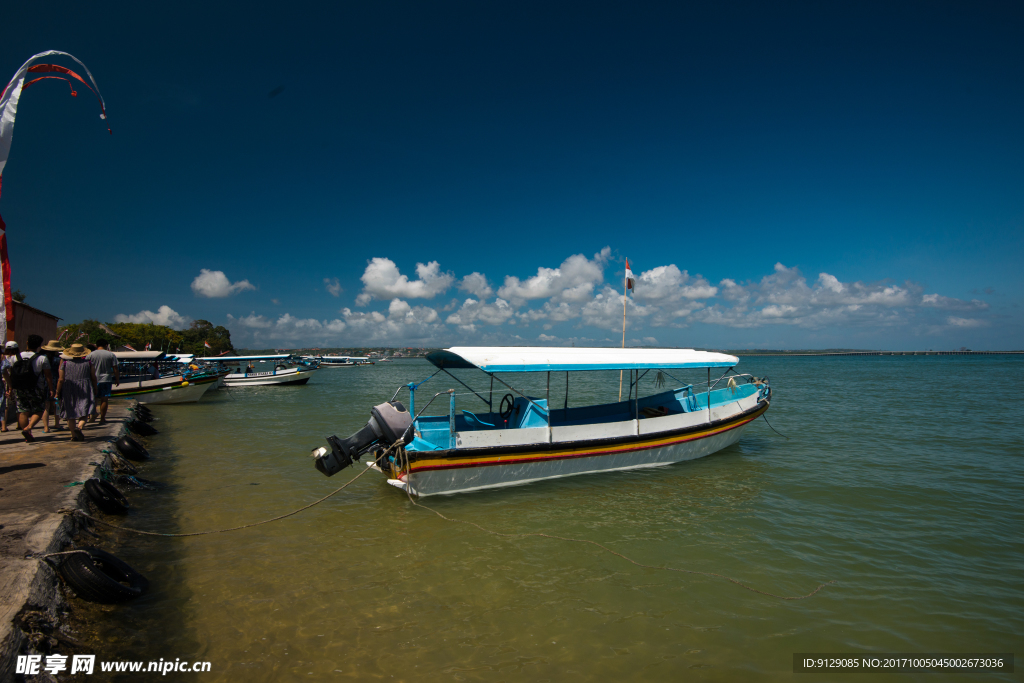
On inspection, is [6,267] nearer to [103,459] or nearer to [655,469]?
[103,459]

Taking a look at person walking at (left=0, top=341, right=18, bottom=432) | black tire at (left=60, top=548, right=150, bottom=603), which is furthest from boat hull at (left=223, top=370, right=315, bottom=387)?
black tire at (left=60, top=548, right=150, bottom=603)

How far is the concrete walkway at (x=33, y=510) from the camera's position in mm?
3607

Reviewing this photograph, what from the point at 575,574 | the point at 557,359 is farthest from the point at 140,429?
the point at 575,574

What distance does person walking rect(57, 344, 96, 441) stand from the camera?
8.71 m

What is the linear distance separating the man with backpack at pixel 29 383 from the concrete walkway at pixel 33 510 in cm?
59

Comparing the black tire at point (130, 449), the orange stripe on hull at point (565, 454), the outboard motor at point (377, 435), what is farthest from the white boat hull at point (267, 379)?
the orange stripe on hull at point (565, 454)

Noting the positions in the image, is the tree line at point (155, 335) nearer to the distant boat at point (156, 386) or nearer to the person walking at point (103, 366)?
the distant boat at point (156, 386)

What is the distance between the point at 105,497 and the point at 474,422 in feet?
20.7

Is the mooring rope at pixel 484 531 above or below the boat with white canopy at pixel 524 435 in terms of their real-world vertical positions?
below

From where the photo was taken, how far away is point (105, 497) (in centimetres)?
681

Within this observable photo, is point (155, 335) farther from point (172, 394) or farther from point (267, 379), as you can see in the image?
point (172, 394)

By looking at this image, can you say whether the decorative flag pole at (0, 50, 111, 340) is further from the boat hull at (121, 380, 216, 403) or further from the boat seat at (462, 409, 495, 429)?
the boat hull at (121, 380, 216, 403)

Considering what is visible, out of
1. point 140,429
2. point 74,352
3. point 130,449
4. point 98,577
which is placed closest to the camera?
point 98,577

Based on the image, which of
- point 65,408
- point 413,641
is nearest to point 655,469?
point 413,641
